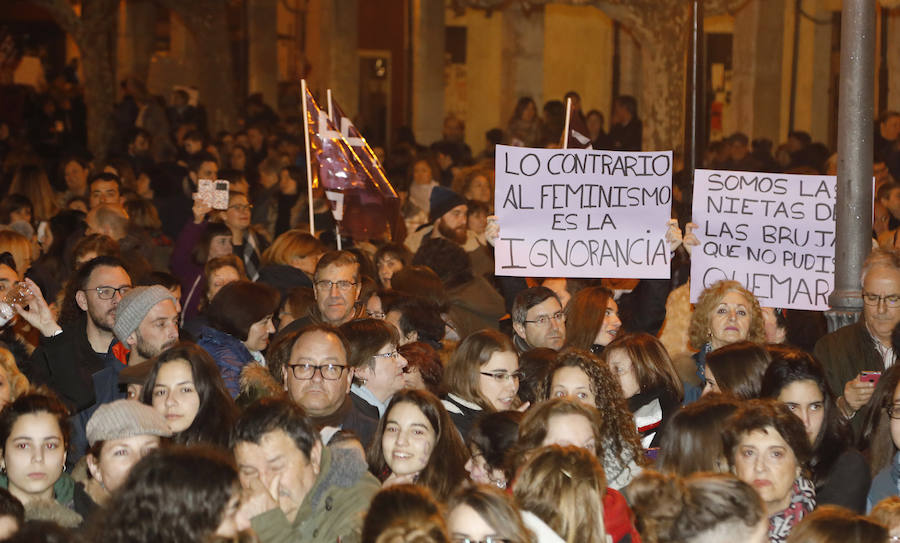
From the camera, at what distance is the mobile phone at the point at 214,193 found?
11.7m

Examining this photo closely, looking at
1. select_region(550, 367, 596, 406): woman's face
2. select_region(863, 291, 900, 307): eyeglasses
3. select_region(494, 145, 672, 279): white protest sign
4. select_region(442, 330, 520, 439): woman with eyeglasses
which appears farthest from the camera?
select_region(494, 145, 672, 279): white protest sign

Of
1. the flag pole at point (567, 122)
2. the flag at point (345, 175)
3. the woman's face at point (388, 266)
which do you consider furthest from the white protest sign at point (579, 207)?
the flag at point (345, 175)

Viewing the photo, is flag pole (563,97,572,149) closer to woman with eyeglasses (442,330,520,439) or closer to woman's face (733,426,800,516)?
woman with eyeglasses (442,330,520,439)

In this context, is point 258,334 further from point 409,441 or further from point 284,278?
point 409,441

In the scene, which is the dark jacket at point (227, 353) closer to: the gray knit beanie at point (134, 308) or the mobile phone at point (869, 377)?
the gray knit beanie at point (134, 308)

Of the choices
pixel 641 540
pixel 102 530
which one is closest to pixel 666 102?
pixel 641 540

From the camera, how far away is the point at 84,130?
1089 inches

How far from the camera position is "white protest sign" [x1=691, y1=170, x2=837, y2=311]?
29.1 ft

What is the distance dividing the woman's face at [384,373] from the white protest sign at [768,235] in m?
2.49

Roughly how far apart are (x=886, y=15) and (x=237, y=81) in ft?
79.9

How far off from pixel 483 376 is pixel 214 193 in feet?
17.3

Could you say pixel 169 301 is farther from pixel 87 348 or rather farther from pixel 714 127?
pixel 714 127

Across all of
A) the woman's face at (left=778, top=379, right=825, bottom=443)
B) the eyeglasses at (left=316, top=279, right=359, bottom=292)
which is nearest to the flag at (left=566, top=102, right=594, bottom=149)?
the eyeglasses at (left=316, top=279, right=359, bottom=292)

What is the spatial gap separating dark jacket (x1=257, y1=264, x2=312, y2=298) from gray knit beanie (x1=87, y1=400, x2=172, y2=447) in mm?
4078
